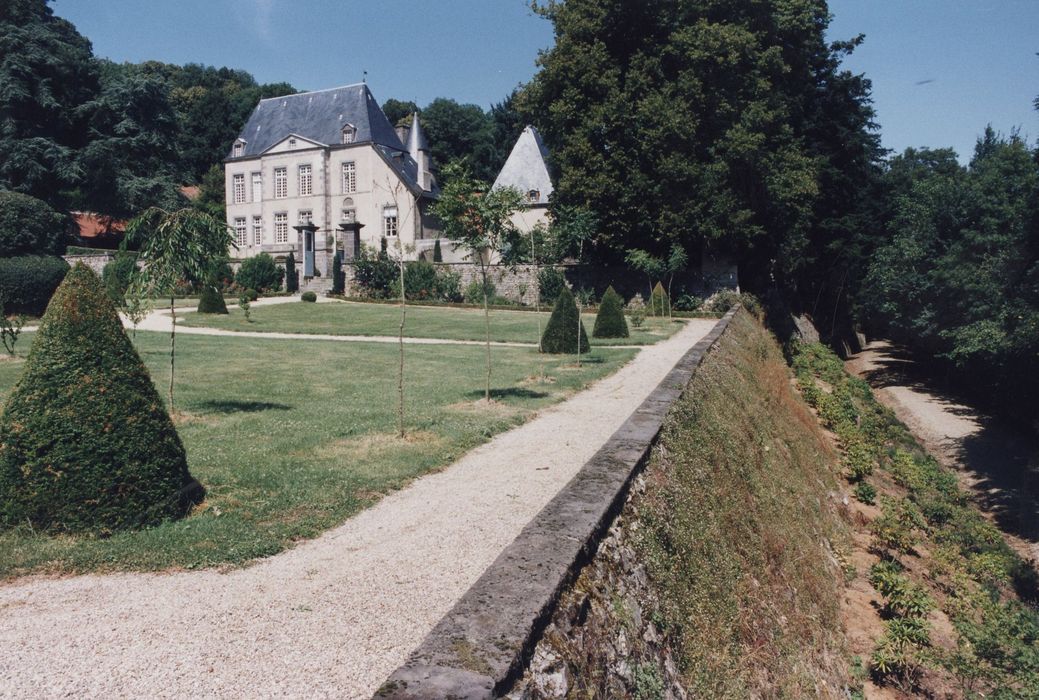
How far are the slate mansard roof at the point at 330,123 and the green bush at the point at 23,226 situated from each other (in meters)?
20.4

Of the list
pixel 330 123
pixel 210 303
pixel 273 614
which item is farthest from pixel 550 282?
pixel 273 614

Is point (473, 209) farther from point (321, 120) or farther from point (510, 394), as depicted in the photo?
point (321, 120)

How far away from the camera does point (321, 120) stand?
52.8 m

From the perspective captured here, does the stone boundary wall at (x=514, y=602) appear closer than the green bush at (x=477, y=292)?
Yes

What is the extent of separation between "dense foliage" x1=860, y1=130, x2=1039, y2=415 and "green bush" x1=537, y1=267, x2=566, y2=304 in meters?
14.5

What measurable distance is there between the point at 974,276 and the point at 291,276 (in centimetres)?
3382

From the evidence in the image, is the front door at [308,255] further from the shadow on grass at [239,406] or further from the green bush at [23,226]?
the shadow on grass at [239,406]

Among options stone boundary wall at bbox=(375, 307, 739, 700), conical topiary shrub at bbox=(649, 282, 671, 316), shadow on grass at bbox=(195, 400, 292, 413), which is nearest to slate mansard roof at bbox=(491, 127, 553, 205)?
conical topiary shrub at bbox=(649, 282, 671, 316)

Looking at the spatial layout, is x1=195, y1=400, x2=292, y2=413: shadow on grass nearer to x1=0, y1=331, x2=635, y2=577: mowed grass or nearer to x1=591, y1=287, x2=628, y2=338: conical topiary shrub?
x1=0, y1=331, x2=635, y2=577: mowed grass

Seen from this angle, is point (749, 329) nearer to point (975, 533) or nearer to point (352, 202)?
point (975, 533)

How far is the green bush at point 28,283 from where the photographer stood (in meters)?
28.1

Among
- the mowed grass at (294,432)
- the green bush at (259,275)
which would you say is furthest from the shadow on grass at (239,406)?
the green bush at (259,275)

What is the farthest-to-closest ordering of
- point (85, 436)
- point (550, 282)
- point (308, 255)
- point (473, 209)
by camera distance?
point (308, 255) < point (550, 282) < point (473, 209) < point (85, 436)

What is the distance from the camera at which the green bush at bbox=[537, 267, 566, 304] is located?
1479 inches
